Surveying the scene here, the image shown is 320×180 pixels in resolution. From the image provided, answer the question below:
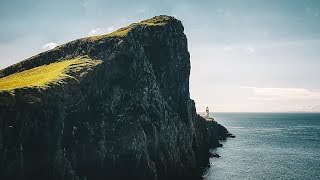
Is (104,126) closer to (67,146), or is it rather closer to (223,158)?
(67,146)

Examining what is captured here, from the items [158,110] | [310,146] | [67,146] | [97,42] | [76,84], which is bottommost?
[310,146]

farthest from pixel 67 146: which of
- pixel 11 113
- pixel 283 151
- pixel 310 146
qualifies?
pixel 310 146

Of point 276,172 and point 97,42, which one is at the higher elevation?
point 97,42

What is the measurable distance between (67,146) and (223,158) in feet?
228

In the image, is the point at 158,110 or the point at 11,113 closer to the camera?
the point at 11,113

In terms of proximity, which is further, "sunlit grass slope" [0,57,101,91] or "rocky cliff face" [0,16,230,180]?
"sunlit grass slope" [0,57,101,91]

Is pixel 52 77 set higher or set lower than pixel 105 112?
higher

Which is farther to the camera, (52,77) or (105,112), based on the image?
(105,112)

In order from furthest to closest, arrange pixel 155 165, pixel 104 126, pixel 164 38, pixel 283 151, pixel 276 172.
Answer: pixel 283 151 < pixel 276 172 < pixel 164 38 < pixel 155 165 < pixel 104 126

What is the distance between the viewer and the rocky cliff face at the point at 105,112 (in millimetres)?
49625

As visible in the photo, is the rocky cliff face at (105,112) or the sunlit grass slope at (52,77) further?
the sunlit grass slope at (52,77)

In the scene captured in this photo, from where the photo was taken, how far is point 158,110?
74.9 metres

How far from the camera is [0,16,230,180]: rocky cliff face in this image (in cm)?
4962

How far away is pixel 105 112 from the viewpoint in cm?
6431
